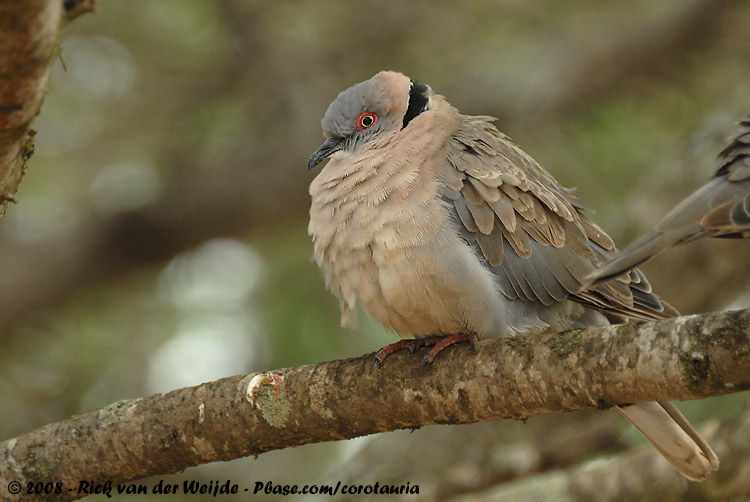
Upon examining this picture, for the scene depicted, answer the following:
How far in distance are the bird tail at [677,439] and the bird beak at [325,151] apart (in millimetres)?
1711

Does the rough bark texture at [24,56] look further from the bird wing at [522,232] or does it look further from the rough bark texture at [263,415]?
the bird wing at [522,232]

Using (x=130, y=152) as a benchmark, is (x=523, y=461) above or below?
below

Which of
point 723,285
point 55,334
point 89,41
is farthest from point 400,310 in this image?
point 89,41

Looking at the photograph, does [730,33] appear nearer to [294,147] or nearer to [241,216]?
[294,147]

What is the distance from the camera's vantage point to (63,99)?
6.70 m

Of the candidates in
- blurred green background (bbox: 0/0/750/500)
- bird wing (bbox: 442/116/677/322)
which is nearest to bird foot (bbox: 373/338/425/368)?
bird wing (bbox: 442/116/677/322)

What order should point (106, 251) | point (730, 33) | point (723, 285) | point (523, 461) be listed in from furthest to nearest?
point (730, 33) → point (106, 251) → point (723, 285) → point (523, 461)

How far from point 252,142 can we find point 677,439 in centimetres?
409

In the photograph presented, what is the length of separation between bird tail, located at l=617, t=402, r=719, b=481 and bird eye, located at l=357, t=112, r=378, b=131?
1.67 meters

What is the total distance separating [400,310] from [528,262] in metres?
0.58

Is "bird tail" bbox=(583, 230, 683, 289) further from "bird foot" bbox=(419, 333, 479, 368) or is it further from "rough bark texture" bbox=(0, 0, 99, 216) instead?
"rough bark texture" bbox=(0, 0, 99, 216)

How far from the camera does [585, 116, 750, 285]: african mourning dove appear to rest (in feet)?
7.68

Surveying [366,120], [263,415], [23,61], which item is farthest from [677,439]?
[23,61]

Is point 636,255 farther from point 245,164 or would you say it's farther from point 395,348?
point 245,164
